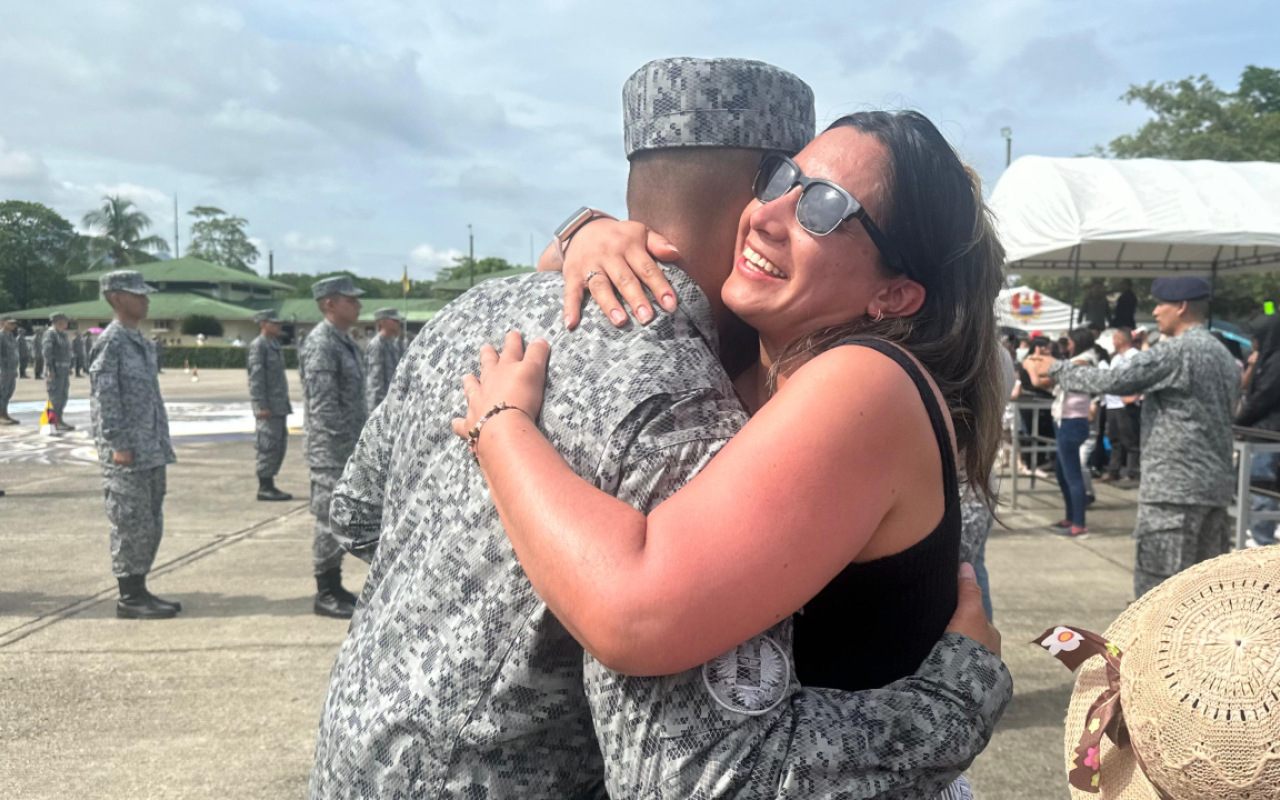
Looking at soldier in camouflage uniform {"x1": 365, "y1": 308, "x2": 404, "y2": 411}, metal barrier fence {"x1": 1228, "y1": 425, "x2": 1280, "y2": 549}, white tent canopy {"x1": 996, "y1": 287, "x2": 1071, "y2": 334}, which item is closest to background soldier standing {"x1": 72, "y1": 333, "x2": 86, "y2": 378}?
soldier in camouflage uniform {"x1": 365, "y1": 308, "x2": 404, "y2": 411}

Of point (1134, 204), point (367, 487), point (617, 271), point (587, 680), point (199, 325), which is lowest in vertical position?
point (199, 325)

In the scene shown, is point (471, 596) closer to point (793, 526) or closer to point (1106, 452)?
point (793, 526)

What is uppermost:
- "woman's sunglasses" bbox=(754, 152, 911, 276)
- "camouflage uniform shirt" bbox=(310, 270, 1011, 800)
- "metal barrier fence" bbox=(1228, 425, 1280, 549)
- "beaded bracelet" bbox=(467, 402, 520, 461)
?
"woman's sunglasses" bbox=(754, 152, 911, 276)

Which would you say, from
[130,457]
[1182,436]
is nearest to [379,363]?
[130,457]

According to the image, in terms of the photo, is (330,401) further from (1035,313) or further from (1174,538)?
(1035,313)

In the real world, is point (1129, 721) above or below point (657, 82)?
below

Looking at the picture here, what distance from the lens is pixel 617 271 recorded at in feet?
3.89

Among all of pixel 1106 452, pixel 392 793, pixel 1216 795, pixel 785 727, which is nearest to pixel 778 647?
pixel 785 727

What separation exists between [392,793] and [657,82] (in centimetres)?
103

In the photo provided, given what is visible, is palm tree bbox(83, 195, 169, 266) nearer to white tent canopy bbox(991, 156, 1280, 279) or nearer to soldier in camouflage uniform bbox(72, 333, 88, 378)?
soldier in camouflage uniform bbox(72, 333, 88, 378)

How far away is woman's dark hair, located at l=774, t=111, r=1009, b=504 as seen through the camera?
1239mm

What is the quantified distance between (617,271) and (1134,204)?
9.02 metres

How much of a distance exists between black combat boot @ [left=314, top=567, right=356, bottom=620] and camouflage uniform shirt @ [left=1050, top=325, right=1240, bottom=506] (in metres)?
4.72

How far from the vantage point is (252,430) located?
15516 millimetres
